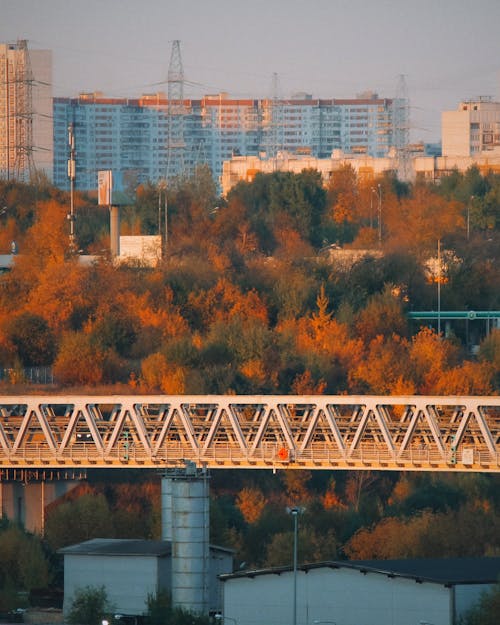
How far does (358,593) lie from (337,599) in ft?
1.49

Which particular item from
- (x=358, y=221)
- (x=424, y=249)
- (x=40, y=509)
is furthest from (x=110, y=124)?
(x=40, y=509)

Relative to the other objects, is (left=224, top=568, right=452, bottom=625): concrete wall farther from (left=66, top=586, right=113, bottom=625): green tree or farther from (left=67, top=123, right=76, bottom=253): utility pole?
(left=67, top=123, right=76, bottom=253): utility pole

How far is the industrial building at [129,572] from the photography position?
38.7 m

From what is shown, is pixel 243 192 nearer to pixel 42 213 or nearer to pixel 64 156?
pixel 42 213

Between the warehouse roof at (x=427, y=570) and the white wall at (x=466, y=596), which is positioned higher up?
the warehouse roof at (x=427, y=570)

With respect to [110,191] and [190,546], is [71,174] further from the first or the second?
[190,546]

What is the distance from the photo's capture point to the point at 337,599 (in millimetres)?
35906

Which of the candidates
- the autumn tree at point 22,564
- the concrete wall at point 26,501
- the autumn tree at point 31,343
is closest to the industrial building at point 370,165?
the autumn tree at point 31,343

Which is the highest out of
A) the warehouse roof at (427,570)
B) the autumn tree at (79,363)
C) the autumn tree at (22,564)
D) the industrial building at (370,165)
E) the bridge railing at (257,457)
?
the industrial building at (370,165)

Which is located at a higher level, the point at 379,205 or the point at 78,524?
the point at 379,205

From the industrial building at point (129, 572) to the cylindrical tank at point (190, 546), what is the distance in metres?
0.89

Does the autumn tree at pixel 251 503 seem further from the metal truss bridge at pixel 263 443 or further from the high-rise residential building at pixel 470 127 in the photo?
the high-rise residential building at pixel 470 127

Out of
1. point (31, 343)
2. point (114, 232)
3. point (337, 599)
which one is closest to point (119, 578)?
point (337, 599)

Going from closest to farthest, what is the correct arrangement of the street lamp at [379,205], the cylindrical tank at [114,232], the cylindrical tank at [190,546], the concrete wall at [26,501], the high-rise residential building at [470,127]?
the cylindrical tank at [190,546] < the concrete wall at [26,501] < the cylindrical tank at [114,232] < the street lamp at [379,205] < the high-rise residential building at [470,127]
